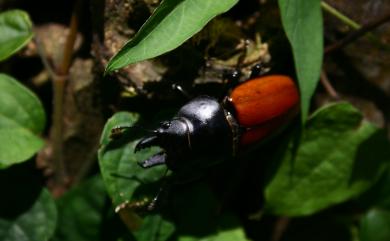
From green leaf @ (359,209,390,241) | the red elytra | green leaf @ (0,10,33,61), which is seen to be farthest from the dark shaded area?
green leaf @ (359,209,390,241)

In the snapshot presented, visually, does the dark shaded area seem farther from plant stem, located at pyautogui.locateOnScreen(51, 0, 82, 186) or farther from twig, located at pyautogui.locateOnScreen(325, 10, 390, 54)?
twig, located at pyautogui.locateOnScreen(325, 10, 390, 54)

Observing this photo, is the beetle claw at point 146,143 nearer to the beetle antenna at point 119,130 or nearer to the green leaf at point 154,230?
the beetle antenna at point 119,130

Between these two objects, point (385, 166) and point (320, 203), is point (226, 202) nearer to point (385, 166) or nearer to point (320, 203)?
point (320, 203)

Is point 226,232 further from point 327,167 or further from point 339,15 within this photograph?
point 339,15

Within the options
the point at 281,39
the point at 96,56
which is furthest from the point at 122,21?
the point at 281,39

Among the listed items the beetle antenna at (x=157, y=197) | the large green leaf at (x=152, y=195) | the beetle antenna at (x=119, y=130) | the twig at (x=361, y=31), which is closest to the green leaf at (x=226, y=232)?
the large green leaf at (x=152, y=195)

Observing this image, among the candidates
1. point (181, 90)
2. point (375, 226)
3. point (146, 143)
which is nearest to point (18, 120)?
point (146, 143)
